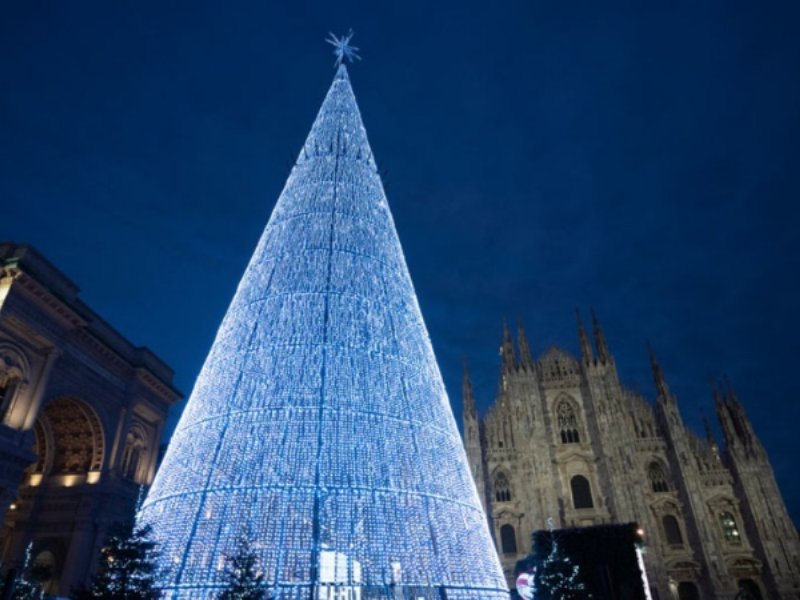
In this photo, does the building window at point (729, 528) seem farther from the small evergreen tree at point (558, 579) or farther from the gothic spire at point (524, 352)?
the small evergreen tree at point (558, 579)

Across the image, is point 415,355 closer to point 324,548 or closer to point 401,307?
point 401,307

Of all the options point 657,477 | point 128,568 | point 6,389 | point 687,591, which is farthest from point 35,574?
point 657,477

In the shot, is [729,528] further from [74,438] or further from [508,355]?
[74,438]

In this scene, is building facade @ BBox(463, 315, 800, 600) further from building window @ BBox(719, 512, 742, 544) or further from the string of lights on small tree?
the string of lights on small tree

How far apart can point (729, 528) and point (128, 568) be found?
119ft

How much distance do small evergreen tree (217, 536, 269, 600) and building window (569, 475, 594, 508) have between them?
32.4 m

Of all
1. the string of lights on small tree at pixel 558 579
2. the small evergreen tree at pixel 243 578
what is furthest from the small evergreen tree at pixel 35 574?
the string of lights on small tree at pixel 558 579

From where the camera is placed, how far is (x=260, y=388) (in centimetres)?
790

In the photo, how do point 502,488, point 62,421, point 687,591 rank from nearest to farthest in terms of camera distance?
point 62,421 < point 687,591 < point 502,488

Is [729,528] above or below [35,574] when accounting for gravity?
above

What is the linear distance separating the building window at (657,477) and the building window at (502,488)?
31.0ft

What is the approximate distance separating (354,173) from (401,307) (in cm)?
339

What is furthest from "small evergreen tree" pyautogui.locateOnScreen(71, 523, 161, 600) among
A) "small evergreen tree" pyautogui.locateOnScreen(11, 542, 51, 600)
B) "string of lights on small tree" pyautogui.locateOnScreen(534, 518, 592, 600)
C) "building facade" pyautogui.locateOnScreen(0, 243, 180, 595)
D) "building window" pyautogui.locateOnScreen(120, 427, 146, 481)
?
"building window" pyautogui.locateOnScreen(120, 427, 146, 481)

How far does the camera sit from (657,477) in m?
34.2
